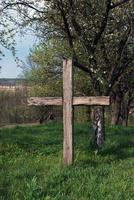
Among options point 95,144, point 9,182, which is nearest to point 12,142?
point 95,144

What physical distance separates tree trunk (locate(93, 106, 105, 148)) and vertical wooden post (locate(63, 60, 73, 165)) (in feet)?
11.6

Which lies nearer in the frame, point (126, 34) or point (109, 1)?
point (109, 1)

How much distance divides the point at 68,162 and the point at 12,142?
451cm

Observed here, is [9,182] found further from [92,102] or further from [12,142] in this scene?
[12,142]

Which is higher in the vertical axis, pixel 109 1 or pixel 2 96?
pixel 109 1

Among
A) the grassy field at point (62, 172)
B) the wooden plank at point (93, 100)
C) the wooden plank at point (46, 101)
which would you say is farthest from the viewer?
the wooden plank at point (46, 101)

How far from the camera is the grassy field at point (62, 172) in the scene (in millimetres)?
8562

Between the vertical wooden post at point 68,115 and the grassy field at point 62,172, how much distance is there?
0.26 meters

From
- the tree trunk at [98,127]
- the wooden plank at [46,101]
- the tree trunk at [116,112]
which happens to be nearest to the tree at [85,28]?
the tree trunk at [98,127]

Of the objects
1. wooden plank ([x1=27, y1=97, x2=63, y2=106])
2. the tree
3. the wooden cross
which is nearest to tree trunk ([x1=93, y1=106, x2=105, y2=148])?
the tree

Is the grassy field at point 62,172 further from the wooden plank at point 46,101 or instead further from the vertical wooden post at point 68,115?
the wooden plank at point 46,101

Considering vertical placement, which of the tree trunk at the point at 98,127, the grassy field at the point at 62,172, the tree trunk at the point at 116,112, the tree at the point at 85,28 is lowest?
the tree trunk at the point at 116,112

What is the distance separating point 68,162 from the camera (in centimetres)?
1162

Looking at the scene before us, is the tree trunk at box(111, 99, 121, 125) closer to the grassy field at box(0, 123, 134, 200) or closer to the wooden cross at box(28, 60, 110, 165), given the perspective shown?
the grassy field at box(0, 123, 134, 200)
